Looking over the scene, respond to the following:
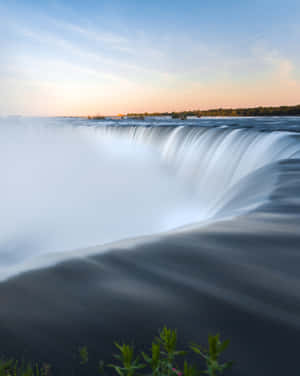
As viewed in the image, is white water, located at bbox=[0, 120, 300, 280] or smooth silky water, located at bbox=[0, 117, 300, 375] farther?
white water, located at bbox=[0, 120, 300, 280]

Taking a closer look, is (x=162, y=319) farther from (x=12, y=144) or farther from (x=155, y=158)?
(x=12, y=144)

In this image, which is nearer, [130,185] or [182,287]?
[182,287]

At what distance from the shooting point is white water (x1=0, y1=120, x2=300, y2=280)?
7629 millimetres

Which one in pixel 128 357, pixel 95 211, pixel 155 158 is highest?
pixel 128 357

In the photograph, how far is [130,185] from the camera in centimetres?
1587

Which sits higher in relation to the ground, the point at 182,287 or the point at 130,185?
the point at 182,287

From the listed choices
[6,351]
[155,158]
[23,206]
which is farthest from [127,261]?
[155,158]

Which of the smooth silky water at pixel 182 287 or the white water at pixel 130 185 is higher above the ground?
the smooth silky water at pixel 182 287

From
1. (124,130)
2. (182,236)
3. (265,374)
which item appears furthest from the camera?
(124,130)

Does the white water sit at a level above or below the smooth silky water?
below

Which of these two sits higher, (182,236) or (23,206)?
(182,236)

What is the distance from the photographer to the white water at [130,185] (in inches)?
300

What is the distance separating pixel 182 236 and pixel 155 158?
15.5 m

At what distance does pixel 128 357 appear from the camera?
57 cm
